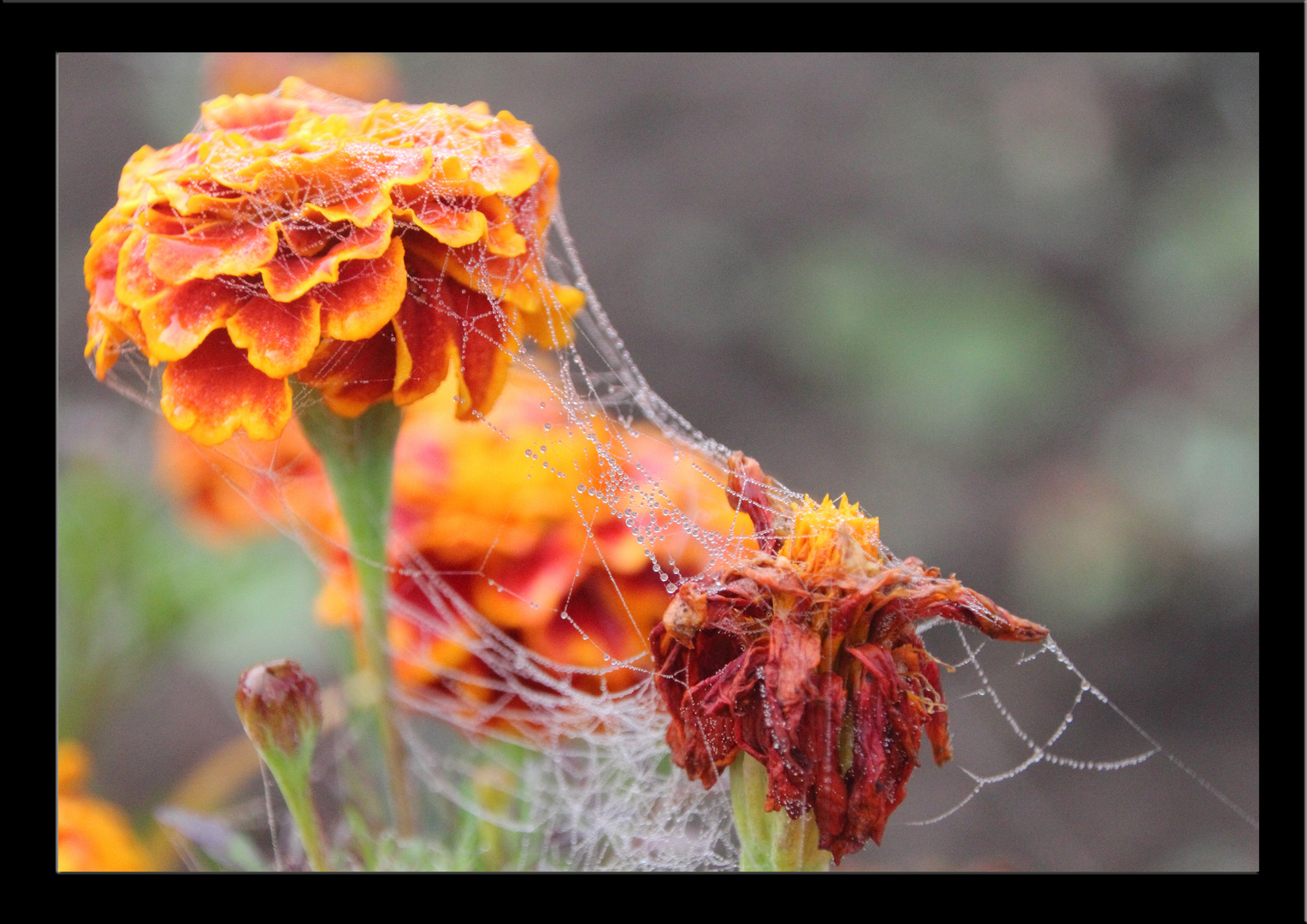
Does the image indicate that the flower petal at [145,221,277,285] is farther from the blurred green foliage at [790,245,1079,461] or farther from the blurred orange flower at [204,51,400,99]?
the blurred green foliage at [790,245,1079,461]

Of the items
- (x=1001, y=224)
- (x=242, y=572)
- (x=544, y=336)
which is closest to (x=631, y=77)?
(x=1001, y=224)

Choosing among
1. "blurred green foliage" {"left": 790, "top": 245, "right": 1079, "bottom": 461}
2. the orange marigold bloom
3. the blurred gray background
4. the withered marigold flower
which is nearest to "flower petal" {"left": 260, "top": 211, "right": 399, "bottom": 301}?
the orange marigold bloom

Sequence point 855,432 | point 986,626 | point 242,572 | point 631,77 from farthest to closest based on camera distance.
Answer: point 631,77 → point 855,432 → point 242,572 → point 986,626

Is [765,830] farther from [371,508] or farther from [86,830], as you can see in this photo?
[86,830]

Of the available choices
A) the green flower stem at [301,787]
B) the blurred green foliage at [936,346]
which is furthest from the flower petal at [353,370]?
the blurred green foliage at [936,346]

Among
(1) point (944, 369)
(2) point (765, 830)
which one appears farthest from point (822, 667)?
(1) point (944, 369)
